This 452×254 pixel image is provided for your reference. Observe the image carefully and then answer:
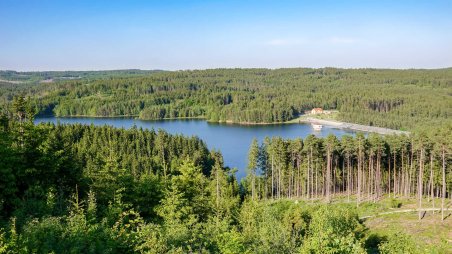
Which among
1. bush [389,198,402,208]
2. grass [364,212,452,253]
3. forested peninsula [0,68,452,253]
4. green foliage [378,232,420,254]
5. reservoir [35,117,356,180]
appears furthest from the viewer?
reservoir [35,117,356,180]

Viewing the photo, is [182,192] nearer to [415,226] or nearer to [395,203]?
[415,226]

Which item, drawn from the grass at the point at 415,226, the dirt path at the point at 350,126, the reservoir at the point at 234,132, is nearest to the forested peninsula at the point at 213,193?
the grass at the point at 415,226

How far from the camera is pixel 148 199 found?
1125 inches

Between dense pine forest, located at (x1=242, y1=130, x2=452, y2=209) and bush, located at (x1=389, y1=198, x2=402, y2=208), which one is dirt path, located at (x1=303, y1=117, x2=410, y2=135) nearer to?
dense pine forest, located at (x1=242, y1=130, x2=452, y2=209)

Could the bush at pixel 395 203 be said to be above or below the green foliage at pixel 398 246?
below

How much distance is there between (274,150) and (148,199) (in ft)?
119

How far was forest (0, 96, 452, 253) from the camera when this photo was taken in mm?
15398

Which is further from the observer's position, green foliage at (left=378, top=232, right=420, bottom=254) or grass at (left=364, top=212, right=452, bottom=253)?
grass at (left=364, top=212, right=452, bottom=253)

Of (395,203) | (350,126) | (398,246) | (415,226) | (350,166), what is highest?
(398,246)

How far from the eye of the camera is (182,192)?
28.3 m

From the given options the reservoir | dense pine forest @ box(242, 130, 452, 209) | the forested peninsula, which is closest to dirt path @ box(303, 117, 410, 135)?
the reservoir

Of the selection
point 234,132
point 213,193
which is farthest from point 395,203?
point 234,132

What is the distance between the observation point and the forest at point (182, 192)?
50.5 feet

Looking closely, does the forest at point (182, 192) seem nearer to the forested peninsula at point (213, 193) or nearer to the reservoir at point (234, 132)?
the forested peninsula at point (213, 193)
